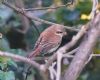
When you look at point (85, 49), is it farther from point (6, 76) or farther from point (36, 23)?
point (36, 23)

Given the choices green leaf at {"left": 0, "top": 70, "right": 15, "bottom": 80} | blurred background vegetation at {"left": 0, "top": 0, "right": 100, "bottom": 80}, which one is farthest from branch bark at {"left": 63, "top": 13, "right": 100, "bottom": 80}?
blurred background vegetation at {"left": 0, "top": 0, "right": 100, "bottom": 80}

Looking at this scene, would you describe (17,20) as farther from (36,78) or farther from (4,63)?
(4,63)

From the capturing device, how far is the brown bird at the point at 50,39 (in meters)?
2.97

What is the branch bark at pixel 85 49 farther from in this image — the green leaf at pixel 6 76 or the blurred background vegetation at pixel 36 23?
the blurred background vegetation at pixel 36 23

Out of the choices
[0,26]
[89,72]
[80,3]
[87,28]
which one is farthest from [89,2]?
[87,28]

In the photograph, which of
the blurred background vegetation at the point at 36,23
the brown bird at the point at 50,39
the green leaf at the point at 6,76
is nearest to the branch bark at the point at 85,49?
the green leaf at the point at 6,76

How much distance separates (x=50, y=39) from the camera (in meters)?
3.16

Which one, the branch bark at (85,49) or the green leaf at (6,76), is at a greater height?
the branch bark at (85,49)

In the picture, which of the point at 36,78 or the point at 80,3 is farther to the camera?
the point at 80,3

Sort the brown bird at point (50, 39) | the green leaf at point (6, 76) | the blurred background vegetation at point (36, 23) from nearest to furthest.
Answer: the green leaf at point (6, 76) < the brown bird at point (50, 39) < the blurred background vegetation at point (36, 23)

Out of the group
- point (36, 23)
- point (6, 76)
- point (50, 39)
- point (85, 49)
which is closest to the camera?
point (85, 49)

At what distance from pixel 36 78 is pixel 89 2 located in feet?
4.17

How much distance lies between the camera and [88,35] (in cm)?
94

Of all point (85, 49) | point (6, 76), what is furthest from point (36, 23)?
point (85, 49)
